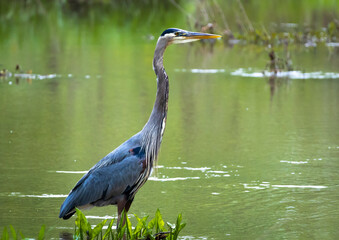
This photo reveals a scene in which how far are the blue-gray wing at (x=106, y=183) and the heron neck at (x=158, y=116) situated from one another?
0.14 m

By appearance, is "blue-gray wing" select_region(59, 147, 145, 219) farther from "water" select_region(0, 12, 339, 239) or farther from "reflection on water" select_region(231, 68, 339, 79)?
"reflection on water" select_region(231, 68, 339, 79)

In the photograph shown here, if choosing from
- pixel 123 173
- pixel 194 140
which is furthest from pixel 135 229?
pixel 194 140

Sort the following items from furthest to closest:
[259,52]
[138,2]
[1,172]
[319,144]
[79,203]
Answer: [138,2], [259,52], [319,144], [1,172], [79,203]

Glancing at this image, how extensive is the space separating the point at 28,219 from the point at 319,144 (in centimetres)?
390

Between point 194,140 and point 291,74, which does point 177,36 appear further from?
point 291,74

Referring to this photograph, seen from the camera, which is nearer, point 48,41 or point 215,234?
point 215,234

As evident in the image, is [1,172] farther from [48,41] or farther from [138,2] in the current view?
[138,2]

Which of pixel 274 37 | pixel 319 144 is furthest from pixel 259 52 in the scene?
pixel 319 144

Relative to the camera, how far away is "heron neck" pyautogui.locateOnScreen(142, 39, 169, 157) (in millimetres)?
5625

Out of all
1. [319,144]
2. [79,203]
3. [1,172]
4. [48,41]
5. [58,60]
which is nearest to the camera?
[79,203]

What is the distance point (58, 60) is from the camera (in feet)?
53.9

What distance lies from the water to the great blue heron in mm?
371

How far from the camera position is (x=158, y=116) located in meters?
5.71

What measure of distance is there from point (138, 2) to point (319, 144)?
26412mm
